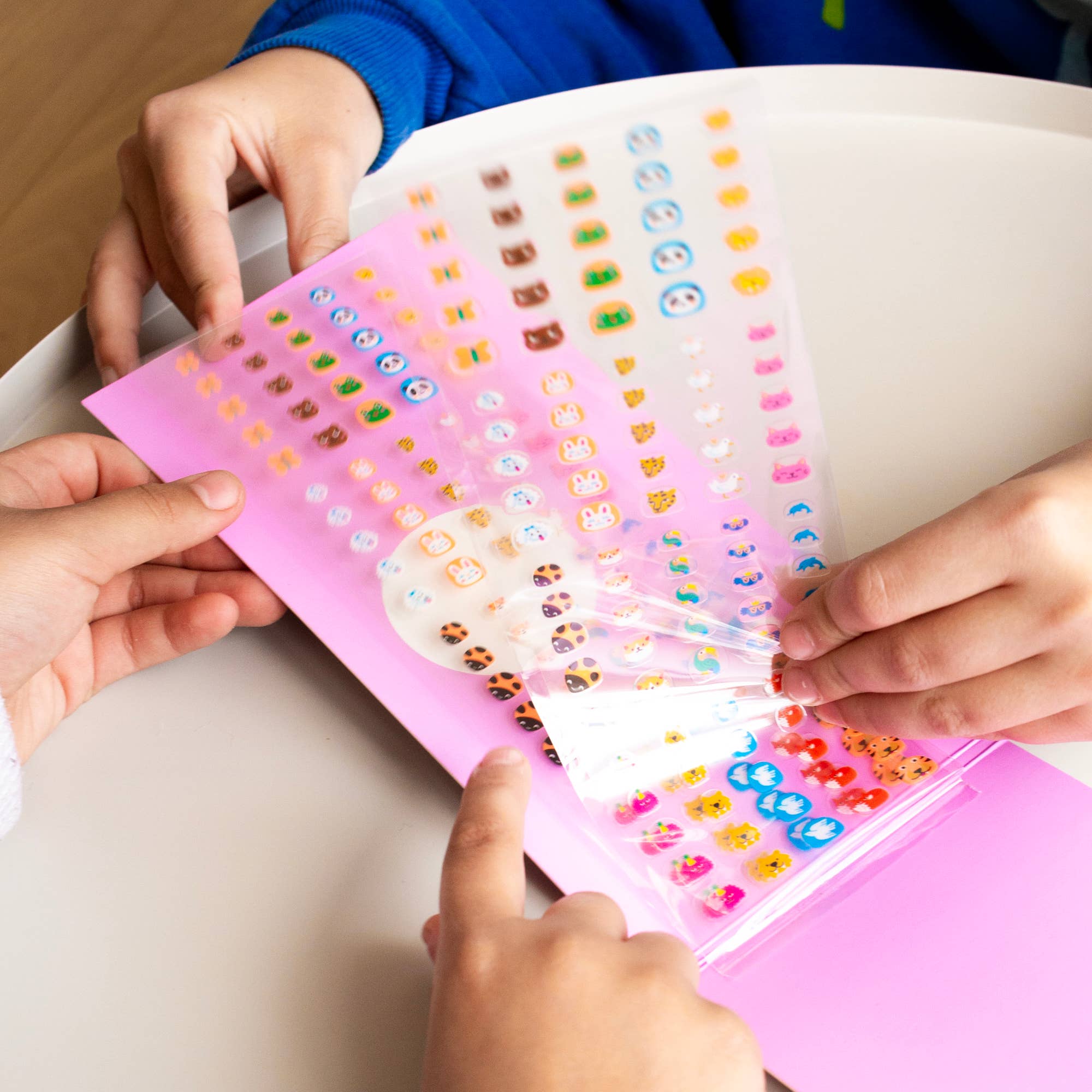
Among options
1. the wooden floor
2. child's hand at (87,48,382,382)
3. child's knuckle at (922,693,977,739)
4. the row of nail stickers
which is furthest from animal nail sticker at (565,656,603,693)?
the wooden floor

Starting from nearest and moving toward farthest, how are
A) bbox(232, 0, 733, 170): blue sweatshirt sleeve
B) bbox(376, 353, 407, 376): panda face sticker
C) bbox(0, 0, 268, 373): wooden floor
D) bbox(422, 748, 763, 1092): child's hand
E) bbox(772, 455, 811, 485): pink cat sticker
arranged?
bbox(422, 748, 763, 1092): child's hand → bbox(772, 455, 811, 485): pink cat sticker → bbox(376, 353, 407, 376): panda face sticker → bbox(232, 0, 733, 170): blue sweatshirt sleeve → bbox(0, 0, 268, 373): wooden floor

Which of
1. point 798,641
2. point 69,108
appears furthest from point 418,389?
point 69,108

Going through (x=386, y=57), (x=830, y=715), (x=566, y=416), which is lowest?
(x=830, y=715)

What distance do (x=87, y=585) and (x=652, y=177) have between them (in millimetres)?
274

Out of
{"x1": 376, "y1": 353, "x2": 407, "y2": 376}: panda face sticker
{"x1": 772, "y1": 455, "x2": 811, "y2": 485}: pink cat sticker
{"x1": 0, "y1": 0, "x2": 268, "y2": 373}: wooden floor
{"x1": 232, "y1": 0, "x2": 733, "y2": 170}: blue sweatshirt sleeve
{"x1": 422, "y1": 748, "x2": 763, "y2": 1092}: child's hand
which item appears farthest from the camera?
{"x1": 0, "y1": 0, "x2": 268, "y2": 373}: wooden floor

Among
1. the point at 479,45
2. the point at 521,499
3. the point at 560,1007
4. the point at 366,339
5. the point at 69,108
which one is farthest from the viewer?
the point at 69,108

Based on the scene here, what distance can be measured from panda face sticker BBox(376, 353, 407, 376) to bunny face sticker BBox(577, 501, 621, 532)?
0.14 m

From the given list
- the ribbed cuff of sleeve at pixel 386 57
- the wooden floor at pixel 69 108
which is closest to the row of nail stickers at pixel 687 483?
the ribbed cuff of sleeve at pixel 386 57

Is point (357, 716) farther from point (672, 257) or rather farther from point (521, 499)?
point (672, 257)

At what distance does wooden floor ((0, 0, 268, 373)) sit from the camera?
3.27ft

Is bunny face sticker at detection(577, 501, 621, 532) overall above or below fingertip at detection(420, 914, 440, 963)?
above

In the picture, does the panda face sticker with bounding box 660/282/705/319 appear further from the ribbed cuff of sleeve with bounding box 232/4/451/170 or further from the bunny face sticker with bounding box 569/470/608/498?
the ribbed cuff of sleeve with bounding box 232/4/451/170

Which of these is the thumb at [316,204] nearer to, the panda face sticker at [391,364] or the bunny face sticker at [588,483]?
the panda face sticker at [391,364]

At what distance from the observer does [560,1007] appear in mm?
279
